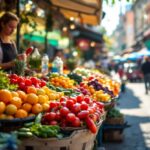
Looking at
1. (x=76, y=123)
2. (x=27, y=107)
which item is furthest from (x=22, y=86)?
(x=76, y=123)

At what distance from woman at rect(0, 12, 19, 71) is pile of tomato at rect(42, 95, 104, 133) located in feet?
6.08

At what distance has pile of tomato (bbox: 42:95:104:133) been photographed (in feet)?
15.5

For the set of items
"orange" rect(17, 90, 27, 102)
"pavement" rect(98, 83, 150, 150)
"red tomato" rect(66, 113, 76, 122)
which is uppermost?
"orange" rect(17, 90, 27, 102)

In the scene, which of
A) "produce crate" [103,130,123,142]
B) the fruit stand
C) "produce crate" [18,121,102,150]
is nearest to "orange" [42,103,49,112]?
the fruit stand

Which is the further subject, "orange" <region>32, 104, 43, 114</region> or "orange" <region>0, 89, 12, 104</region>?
"orange" <region>32, 104, 43, 114</region>

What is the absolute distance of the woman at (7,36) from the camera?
691cm

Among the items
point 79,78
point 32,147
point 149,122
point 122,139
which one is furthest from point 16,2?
point 32,147

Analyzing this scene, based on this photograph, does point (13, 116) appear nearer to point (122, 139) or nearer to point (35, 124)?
point (35, 124)

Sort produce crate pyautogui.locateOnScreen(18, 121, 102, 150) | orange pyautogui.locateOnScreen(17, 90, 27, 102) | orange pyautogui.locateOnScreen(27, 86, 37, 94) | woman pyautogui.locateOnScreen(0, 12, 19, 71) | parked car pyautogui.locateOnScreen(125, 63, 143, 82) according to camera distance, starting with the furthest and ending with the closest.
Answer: parked car pyautogui.locateOnScreen(125, 63, 143, 82) < woman pyautogui.locateOnScreen(0, 12, 19, 71) < orange pyautogui.locateOnScreen(27, 86, 37, 94) < orange pyautogui.locateOnScreen(17, 90, 27, 102) < produce crate pyautogui.locateOnScreen(18, 121, 102, 150)

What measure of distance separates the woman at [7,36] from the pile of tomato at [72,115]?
1853 millimetres

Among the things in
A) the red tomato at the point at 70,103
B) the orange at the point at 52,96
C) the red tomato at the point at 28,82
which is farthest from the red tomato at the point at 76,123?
the red tomato at the point at 28,82

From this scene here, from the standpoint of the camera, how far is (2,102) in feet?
15.5

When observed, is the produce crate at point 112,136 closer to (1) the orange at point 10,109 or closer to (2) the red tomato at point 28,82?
(2) the red tomato at point 28,82

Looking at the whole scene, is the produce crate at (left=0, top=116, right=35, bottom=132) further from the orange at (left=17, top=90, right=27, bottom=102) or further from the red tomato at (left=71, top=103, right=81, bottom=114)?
the red tomato at (left=71, top=103, right=81, bottom=114)
